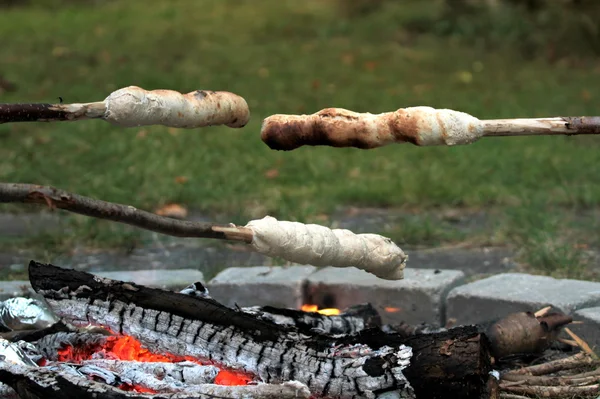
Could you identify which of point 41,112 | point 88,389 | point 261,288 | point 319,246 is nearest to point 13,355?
point 88,389

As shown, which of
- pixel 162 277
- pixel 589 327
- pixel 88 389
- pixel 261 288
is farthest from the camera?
pixel 162 277

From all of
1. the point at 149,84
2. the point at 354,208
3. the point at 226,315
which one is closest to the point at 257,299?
the point at 226,315

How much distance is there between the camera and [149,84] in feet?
27.6

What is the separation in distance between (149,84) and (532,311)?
18.1ft

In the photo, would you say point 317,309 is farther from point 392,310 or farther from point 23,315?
point 23,315

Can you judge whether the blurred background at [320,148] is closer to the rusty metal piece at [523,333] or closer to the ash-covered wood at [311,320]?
the rusty metal piece at [523,333]

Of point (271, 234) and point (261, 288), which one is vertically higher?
point (271, 234)

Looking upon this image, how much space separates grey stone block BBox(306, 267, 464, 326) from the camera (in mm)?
3705

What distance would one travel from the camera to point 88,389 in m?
2.43

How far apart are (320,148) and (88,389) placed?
4716 millimetres

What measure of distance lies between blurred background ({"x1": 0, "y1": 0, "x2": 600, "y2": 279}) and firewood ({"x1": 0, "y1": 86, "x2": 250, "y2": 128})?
1.85 metres

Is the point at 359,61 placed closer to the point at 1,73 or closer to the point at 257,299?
the point at 1,73

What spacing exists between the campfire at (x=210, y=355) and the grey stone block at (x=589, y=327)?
11.7 inches

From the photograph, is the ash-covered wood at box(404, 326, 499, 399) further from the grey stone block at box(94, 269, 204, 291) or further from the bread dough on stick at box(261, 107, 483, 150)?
the grey stone block at box(94, 269, 204, 291)
